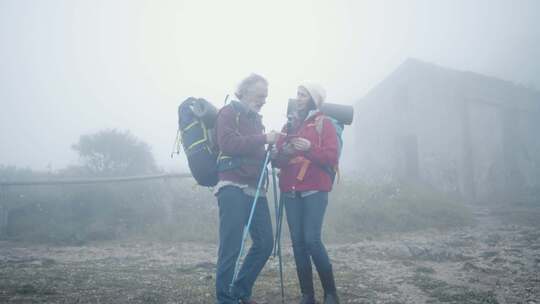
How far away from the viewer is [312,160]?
3260 millimetres

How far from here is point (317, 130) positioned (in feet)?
11.3

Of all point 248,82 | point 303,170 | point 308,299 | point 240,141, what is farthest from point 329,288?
point 248,82

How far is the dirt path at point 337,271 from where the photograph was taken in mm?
3752

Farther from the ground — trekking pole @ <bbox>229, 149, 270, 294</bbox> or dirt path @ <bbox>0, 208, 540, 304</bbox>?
trekking pole @ <bbox>229, 149, 270, 294</bbox>

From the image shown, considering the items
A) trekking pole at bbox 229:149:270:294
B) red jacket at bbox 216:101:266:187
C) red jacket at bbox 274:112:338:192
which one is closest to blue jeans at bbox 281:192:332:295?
red jacket at bbox 274:112:338:192

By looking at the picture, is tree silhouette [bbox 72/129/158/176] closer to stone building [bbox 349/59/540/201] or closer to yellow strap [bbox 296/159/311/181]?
yellow strap [bbox 296/159/311/181]

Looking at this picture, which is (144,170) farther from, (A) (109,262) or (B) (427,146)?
(B) (427,146)

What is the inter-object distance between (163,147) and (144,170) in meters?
30.7

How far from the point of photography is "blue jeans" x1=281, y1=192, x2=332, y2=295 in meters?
3.23

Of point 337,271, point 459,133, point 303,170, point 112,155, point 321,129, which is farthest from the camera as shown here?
point 459,133

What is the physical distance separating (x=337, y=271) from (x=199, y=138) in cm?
294

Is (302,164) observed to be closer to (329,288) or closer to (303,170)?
(303,170)

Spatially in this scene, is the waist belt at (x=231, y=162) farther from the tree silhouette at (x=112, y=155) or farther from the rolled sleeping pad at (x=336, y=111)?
the tree silhouette at (x=112, y=155)

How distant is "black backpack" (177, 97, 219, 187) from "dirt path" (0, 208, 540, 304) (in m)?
1.40
